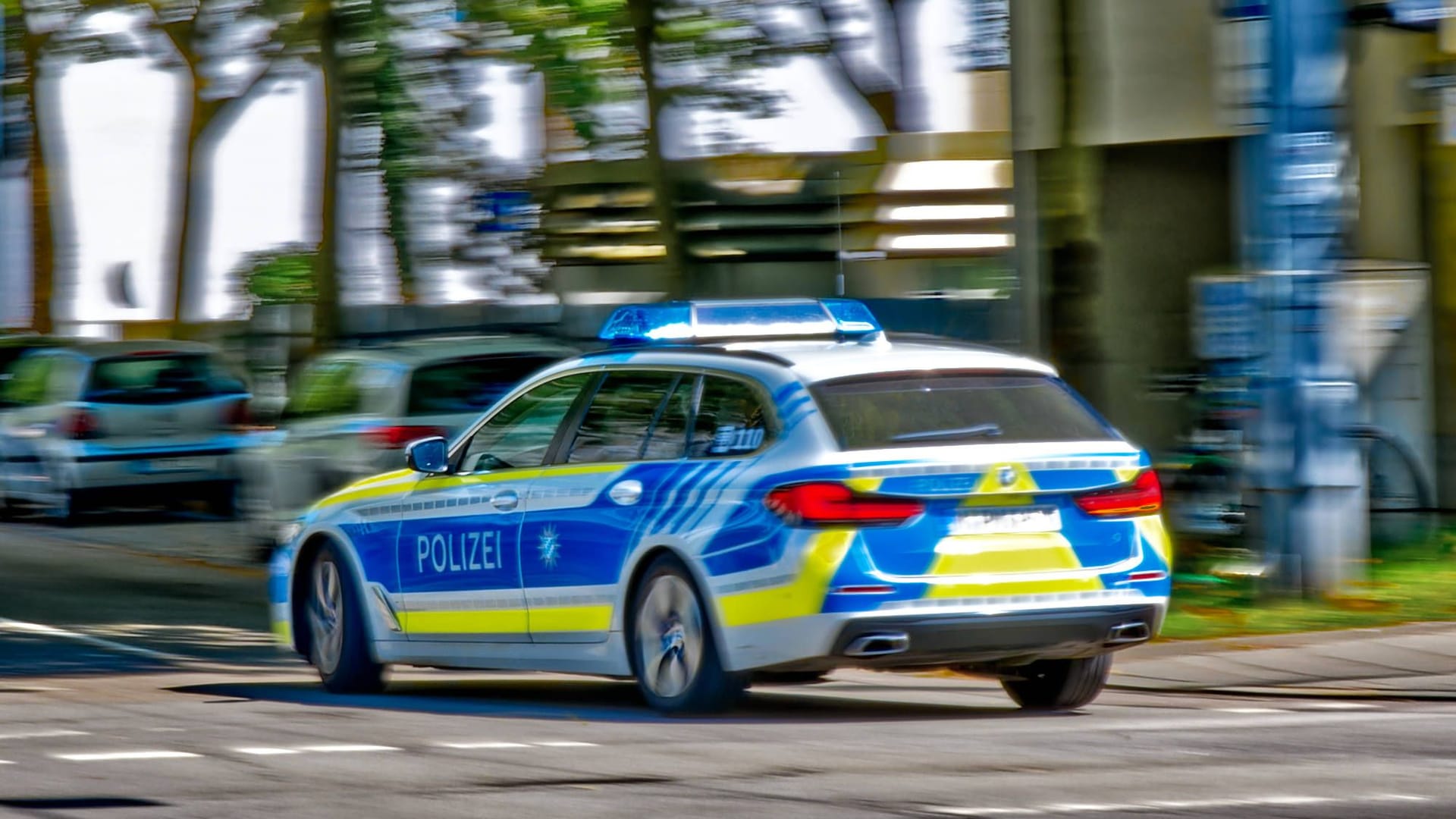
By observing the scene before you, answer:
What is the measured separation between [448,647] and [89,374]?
36.6ft

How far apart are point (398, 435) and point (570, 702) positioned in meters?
5.05

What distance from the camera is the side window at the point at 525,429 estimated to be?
1030cm

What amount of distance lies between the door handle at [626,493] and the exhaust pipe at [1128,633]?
1.82 metres

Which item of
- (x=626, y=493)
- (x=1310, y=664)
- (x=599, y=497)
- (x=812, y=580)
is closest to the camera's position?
(x=812, y=580)

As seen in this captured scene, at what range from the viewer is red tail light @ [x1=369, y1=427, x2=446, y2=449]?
15.3m

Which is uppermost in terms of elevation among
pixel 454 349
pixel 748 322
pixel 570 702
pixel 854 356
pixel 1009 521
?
pixel 748 322

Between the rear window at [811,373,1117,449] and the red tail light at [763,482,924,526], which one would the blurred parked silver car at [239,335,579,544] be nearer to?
the rear window at [811,373,1117,449]

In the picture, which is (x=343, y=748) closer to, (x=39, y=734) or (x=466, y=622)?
(x=39, y=734)

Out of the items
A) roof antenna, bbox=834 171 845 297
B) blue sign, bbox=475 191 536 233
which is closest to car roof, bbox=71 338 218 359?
blue sign, bbox=475 191 536 233

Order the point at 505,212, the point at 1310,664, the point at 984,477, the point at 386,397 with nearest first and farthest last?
the point at 984,477, the point at 1310,664, the point at 386,397, the point at 505,212

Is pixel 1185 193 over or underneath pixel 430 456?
over

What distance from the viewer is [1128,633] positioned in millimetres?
9414

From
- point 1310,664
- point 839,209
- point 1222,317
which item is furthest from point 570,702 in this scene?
point 839,209

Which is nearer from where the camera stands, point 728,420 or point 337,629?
point 728,420
